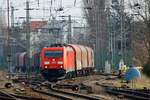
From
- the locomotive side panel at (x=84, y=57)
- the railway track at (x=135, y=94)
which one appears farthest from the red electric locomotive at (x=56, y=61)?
the railway track at (x=135, y=94)

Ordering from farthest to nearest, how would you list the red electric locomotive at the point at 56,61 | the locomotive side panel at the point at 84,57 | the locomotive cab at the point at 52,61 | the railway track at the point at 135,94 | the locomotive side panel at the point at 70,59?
the locomotive side panel at the point at 84,57, the locomotive side panel at the point at 70,59, the locomotive cab at the point at 52,61, the red electric locomotive at the point at 56,61, the railway track at the point at 135,94

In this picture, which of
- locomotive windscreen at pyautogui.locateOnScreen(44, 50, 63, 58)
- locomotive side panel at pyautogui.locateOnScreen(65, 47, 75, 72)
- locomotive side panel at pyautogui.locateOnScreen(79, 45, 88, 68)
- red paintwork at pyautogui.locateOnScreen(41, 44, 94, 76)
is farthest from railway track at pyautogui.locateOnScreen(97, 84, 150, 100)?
locomotive side panel at pyautogui.locateOnScreen(79, 45, 88, 68)

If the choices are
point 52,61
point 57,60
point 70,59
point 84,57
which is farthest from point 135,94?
point 84,57

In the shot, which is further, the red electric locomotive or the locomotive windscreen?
the locomotive windscreen

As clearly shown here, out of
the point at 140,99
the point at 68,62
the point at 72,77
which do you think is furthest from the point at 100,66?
the point at 140,99

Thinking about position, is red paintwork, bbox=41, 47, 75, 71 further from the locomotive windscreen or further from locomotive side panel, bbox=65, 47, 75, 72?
the locomotive windscreen

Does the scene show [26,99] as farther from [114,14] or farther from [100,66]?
[114,14]

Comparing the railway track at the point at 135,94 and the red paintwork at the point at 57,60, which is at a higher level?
the red paintwork at the point at 57,60

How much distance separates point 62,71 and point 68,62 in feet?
4.76

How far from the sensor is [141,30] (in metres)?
51.6

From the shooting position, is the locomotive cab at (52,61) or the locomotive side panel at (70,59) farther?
the locomotive side panel at (70,59)

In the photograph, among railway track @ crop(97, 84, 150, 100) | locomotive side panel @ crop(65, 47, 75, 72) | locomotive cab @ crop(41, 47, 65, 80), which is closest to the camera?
railway track @ crop(97, 84, 150, 100)

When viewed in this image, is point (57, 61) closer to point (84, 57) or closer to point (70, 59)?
point (70, 59)

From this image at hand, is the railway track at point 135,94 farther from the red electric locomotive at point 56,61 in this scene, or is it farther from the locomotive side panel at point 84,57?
the locomotive side panel at point 84,57
